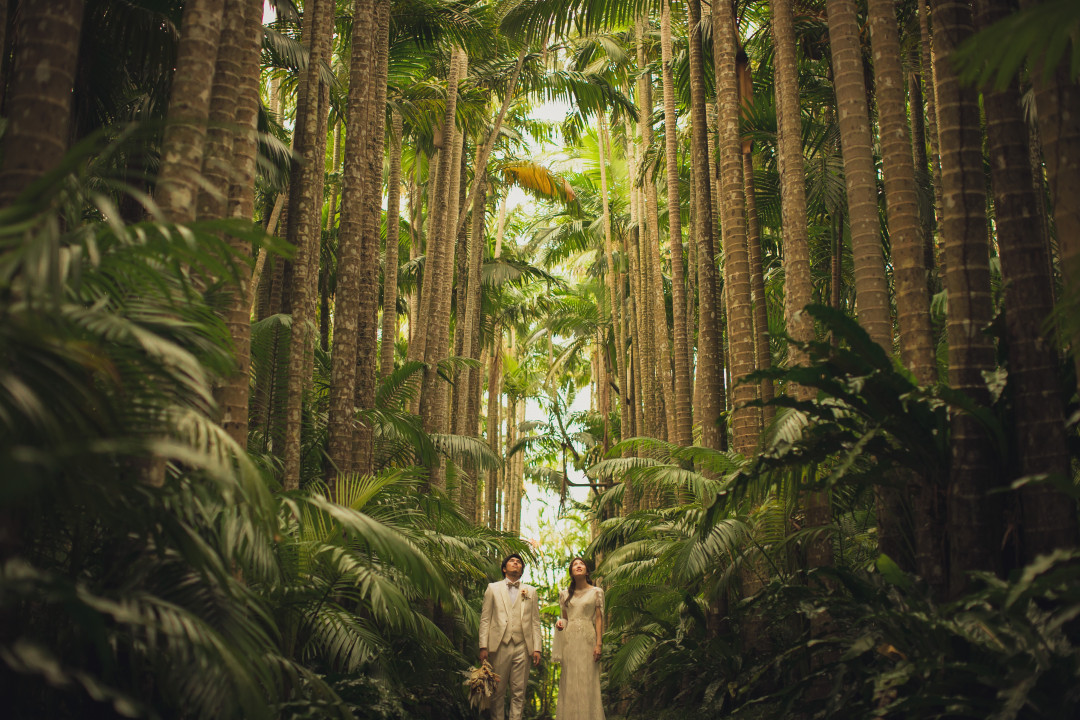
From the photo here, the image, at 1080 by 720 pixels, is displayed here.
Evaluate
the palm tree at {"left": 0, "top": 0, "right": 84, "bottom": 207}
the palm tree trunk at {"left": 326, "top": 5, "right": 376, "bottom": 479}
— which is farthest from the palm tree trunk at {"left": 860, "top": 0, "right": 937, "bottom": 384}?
the palm tree at {"left": 0, "top": 0, "right": 84, "bottom": 207}

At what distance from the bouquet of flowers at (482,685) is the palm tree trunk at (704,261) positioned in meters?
3.69

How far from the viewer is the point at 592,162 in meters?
27.4

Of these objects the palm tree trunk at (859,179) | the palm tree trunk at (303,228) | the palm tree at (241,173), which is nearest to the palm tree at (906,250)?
the palm tree trunk at (859,179)

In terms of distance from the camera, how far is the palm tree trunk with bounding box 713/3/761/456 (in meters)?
8.56

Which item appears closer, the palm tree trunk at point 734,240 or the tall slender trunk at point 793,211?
the tall slender trunk at point 793,211

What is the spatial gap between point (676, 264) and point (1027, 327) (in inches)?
340

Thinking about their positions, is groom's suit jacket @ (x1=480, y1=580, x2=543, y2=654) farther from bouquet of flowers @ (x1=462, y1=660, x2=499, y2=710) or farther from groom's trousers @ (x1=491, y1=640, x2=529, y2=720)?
bouquet of flowers @ (x1=462, y1=660, x2=499, y2=710)

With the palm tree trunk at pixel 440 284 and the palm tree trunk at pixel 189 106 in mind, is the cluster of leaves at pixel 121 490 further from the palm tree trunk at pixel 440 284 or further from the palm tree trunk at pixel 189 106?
the palm tree trunk at pixel 440 284

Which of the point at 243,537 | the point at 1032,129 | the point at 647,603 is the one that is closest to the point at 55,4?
the point at 243,537

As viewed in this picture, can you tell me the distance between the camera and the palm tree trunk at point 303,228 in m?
7.11

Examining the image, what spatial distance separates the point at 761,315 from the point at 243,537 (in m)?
8.16

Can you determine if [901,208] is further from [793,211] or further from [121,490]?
[121,490]

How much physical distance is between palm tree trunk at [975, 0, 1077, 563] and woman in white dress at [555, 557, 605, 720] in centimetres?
413

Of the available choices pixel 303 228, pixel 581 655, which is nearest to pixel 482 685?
pixel 581 655
